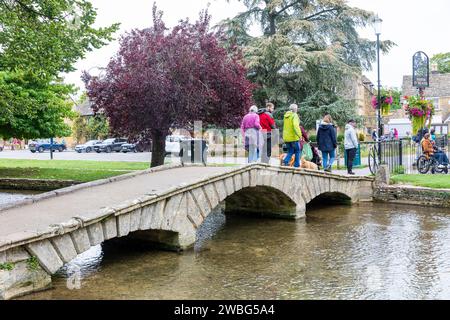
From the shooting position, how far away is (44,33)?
12852mm

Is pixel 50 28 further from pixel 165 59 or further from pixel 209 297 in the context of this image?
pixel 209 297

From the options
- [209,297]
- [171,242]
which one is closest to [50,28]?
[171,242]

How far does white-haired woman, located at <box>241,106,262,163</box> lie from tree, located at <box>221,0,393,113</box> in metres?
15.1

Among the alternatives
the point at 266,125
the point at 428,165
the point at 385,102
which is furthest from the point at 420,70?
the point at 266,125

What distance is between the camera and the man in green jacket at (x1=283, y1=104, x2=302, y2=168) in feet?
41.5

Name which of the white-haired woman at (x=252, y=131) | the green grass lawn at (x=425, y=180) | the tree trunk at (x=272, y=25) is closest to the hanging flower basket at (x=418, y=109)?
the green grass lawn at (x=425, y=180)

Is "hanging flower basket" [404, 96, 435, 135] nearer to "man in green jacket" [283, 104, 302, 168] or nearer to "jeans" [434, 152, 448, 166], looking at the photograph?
"jeans" [434, 152, 448, 166]

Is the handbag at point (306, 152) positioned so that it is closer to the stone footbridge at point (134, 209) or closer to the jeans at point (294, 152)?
the stone footbridge at point (134, 209)

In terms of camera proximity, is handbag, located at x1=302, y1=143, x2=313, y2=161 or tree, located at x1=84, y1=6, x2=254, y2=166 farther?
tree, located at x1=84, y1=6, x2=254, y2=166

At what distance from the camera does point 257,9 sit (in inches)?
1206

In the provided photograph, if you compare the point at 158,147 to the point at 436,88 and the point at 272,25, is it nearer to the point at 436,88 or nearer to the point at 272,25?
the point at 272,25

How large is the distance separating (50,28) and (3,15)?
3.72ft

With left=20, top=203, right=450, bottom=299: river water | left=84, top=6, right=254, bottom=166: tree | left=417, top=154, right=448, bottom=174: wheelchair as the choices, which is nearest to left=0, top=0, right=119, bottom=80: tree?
left=84, top=6, right=254, bottom=166: tree

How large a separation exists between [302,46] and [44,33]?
62.1 feet
